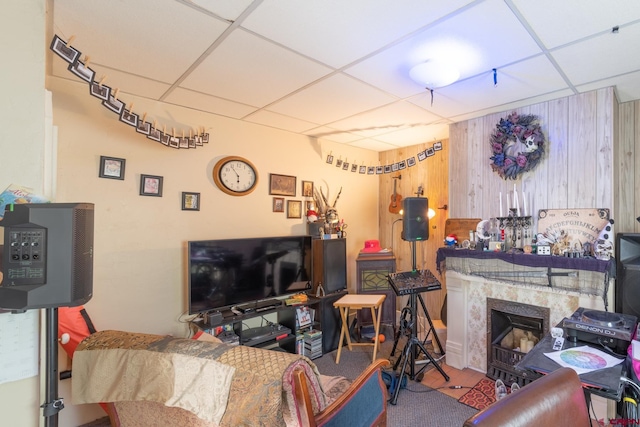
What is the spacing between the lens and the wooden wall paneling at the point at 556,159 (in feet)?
8.28

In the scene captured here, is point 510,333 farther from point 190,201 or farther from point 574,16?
point 190,201

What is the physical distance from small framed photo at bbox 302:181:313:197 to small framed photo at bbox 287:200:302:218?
14 centimetres

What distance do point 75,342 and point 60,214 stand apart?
135 cm

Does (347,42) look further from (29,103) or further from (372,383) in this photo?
(372,383)

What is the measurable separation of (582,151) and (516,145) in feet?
1.58

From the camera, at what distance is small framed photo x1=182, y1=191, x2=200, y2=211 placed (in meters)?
2.77

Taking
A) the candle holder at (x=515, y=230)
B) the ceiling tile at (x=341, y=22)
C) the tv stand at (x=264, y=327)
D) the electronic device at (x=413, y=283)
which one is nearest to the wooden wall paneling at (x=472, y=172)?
the candle holder at (x=515, y=230)

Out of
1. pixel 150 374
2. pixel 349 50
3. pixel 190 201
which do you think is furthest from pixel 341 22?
pixel 190 201

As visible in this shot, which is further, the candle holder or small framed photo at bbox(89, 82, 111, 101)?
the candle holder

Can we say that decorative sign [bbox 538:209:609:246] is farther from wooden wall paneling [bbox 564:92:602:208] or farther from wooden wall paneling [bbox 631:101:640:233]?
wooden wall paneling [bbox 631:101:640:233]

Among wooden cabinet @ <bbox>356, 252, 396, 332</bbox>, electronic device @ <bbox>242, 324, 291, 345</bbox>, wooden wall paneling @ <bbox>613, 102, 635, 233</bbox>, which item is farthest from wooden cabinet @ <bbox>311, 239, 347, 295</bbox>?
wooden wall paneling @ <bbox>613, 102, 635, 233</bbox>

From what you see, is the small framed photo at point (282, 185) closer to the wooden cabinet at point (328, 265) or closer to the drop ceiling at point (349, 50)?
the wooden cabinet at point (328, 265)

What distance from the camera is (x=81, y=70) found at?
1521mm

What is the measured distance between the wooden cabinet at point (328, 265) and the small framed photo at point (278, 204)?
548 mm
